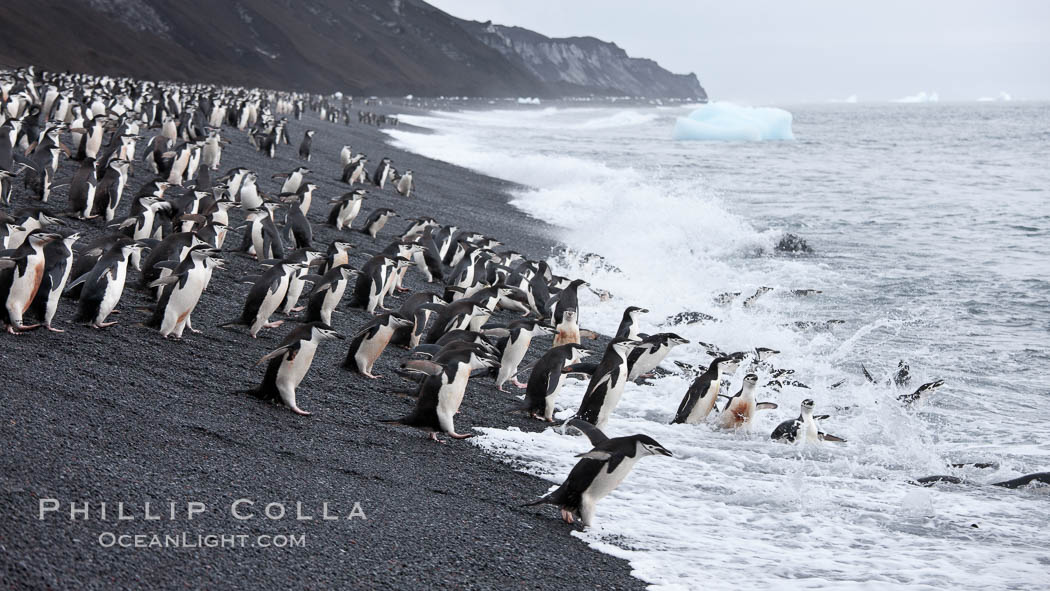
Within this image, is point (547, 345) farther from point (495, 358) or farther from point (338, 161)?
point (338, 161)

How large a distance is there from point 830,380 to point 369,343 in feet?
14.0

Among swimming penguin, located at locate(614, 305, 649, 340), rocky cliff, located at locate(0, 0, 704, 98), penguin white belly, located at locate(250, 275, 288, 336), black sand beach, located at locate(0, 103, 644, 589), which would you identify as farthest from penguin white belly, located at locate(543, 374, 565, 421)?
rocky cliff, located at locate(0, 0, 704, 98)

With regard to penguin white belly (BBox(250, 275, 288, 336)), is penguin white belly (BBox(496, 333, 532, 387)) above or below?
below

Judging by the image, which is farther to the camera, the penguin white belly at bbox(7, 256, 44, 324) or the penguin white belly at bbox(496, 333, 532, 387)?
the penguin white belly at bbox(496, 333, 532, 387)

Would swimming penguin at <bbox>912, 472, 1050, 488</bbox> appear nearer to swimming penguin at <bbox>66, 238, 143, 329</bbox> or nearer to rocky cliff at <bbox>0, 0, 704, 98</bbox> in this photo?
swimming penguin at <bbox>66, 238, 143, 329</bbox>

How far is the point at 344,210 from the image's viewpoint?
38.4 feet

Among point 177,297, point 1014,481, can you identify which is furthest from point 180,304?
point 1014,481

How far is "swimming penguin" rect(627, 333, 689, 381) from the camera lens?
720 centimetres

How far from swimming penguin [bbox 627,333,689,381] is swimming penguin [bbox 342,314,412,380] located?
2.01 meters

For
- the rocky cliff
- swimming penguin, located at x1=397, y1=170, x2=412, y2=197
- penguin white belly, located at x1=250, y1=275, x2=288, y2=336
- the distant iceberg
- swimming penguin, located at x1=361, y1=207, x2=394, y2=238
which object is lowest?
penguin white belly, located at x1=250, y1=275, x2=288, y2=336

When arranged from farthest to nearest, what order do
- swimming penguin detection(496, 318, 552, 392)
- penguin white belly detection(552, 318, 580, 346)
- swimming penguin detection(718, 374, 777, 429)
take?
penguin white belly detection(552, 318, 580, 346), swimming penguin detection(496, 318, 552, 392), swimming penguin detection(718, 374, 777, 429)

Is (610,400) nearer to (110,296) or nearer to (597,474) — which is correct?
(597,474)

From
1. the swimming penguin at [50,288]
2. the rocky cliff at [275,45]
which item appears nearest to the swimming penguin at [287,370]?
the swimming penguin at [50,288]

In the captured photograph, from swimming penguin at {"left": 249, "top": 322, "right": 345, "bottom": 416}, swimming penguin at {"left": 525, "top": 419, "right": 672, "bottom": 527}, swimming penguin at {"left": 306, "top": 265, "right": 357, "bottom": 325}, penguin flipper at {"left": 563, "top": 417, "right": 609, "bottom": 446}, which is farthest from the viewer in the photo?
swimming penguin at {"left": 306, "top": 265, "right": 357, "bottom": 325}
